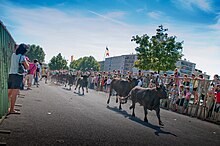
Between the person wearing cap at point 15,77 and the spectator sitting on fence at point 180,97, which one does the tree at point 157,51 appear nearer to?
the spectator sitting on fence at point 180,97

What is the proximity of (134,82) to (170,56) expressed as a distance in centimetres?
2779

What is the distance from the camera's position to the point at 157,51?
39625 mm

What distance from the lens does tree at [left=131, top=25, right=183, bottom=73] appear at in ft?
130

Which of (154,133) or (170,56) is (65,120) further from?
(170,56)

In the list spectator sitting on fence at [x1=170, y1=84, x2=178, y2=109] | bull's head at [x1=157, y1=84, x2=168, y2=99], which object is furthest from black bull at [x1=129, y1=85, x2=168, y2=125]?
spectator sitting on fence at [x1=170, y1=84, x2=178, y2=109]

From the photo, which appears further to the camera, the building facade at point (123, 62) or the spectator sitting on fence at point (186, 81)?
the building facade at point (123, 62)

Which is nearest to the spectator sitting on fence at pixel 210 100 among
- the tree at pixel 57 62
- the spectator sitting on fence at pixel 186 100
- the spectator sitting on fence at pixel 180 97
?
the spectator sitting on fence at pixel 186 100

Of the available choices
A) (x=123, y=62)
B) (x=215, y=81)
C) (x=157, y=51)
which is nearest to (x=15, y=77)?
(x=215, y=81)

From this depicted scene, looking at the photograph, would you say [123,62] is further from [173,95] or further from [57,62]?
[173,95]

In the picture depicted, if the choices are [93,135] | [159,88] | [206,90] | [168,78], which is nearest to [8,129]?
[93,135]

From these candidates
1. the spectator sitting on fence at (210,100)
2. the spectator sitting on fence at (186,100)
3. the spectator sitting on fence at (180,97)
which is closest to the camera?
the spectator sitting on fence at (210,100)

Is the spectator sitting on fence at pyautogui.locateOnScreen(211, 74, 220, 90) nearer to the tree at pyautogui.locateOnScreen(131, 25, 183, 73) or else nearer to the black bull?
the black bull

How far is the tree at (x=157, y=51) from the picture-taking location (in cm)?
3950

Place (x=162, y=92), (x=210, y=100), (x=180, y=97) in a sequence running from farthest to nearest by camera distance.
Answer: (x=180, y=97) → (x=210, y=100) → (x=162, y=92)
